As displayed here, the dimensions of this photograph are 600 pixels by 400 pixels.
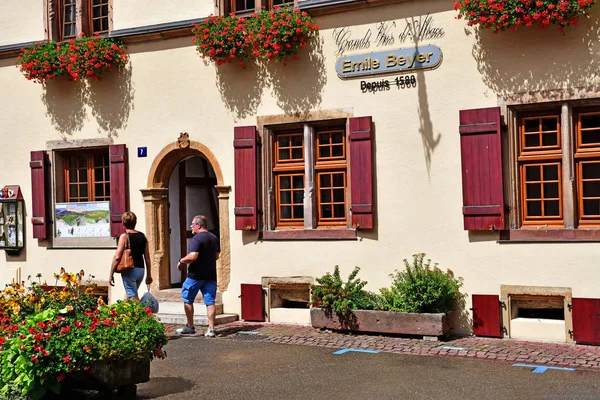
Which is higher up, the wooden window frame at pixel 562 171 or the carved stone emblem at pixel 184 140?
the carved stone emblem at pixel 184 140

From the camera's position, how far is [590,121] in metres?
9.60

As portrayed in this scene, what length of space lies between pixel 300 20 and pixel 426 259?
340 centimetres

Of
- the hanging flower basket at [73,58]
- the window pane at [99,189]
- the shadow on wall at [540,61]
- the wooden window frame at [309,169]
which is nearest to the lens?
the shadow on wall at [540,61]

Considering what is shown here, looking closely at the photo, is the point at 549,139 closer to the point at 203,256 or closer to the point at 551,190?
the point at 551,190

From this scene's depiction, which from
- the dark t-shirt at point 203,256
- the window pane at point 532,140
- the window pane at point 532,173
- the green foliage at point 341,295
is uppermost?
the window pane at point 532,140

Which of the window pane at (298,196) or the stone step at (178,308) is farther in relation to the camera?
the stone step at (178,308)

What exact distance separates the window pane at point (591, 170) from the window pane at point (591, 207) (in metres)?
0.28

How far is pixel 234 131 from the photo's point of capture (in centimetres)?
1158

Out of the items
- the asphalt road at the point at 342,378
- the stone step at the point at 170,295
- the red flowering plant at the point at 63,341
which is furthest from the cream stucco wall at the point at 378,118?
the red flowering plant at the point at 63,341

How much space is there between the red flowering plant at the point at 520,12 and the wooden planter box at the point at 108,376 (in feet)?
17.3

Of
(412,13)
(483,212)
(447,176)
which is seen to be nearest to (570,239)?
(483,212)

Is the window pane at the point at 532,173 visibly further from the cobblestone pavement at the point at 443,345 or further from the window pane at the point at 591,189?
the cobblestone pavement at the point at 443,345

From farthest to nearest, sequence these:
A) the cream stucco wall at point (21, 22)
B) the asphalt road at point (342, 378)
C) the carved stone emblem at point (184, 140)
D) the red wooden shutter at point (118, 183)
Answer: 1. the cream stucco wall at point (21, 22)
2. the red wooden shutter at point (118, 183)
3. the carved stone emblem at point (184, 140)
4. the asphalt road at point (342, 378)

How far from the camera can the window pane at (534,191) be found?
9.88 metres
